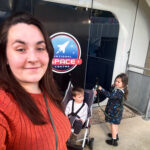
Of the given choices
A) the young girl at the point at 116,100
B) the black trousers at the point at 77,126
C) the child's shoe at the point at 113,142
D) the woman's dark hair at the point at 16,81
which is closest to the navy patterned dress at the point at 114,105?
the young girl at the point at 116,100

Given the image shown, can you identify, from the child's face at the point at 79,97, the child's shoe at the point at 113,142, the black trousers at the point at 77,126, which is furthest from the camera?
the child's shoe at the point at 113,142

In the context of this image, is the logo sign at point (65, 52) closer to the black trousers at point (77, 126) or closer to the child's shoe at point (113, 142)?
the black trousers at point (77, 126)

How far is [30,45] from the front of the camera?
2.77 ft

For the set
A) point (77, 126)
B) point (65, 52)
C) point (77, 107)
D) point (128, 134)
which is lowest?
point (128, 134)

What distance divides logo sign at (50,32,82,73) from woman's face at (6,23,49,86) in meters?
2.03

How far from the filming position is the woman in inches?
30.0

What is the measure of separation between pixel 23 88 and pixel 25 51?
0.23m

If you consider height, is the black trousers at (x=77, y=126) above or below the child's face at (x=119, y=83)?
below

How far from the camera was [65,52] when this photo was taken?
3.05 metres

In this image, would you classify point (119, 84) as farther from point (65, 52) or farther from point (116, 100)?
point (65, 52)

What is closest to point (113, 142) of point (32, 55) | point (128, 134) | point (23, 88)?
point (128, 134)

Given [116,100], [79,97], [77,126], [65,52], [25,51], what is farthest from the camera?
[65,52]

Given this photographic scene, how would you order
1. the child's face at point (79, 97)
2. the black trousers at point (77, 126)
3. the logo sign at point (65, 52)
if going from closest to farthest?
the black trousers at point (77, 126), the child's face at point (79, 97), the logo sign at point (65, 52)

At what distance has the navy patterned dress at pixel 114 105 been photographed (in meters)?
2.45
